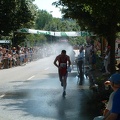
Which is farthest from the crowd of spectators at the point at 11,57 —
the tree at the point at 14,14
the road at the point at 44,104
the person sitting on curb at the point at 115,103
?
the person sitting on curb at the point at 115,103

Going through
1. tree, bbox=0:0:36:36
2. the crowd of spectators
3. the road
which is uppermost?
tree, bbox=0:0:36:36

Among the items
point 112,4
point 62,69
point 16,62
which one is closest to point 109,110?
point 112,4

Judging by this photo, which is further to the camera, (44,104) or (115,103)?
(44,104)

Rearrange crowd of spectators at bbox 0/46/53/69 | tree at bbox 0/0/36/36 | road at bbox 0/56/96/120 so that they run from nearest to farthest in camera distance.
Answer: road at bbox 0/56/96/120 < crowd of spectators at bbox 0/46/53/69 < tree at bbox 0/0/36/36

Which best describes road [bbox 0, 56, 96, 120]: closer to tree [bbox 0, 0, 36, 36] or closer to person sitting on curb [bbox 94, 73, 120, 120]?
person sitting on curb [bbox 94, 73, 120, 120]

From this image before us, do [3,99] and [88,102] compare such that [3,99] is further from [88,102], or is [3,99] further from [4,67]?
[4,67]

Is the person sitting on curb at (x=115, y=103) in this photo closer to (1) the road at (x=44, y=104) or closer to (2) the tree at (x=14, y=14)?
(1) the road at (x=44, y=104)

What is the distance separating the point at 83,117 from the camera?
28.2 ft

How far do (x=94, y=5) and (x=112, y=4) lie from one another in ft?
1.96

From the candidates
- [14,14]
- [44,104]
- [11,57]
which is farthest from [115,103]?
[14,14]

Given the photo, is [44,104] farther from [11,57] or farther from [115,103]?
[11,57]

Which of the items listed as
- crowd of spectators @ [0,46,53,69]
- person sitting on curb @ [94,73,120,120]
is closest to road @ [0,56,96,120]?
person sitting on curb @ [94,73,120,120]

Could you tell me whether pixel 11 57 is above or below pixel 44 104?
above

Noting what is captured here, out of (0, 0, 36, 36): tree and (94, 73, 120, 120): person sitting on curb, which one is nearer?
(94, 73, 120, 120): person sitting on curb
